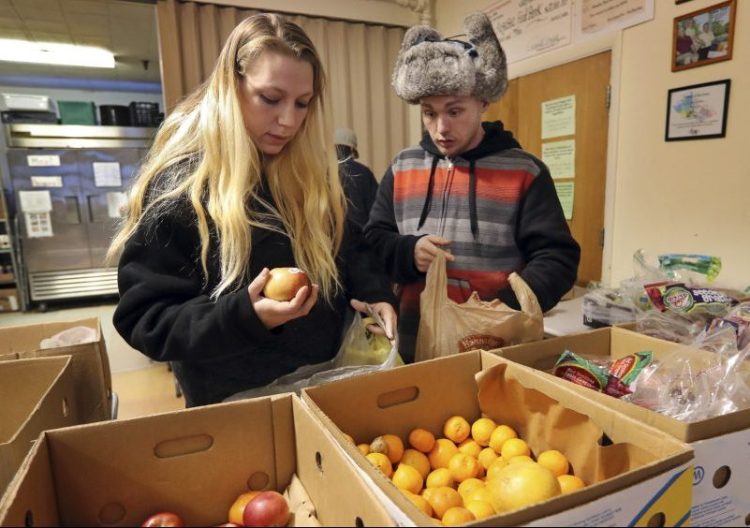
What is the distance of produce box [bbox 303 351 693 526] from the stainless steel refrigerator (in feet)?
17.6

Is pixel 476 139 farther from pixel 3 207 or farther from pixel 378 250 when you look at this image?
pixel 3 207

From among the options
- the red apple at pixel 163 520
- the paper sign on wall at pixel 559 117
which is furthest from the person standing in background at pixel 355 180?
the paper sign on wall at pixel 559 117

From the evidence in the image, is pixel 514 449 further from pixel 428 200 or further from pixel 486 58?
pixel 486 58

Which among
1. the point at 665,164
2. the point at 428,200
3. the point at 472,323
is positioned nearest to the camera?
the point at 472,323

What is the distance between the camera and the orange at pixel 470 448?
830mm

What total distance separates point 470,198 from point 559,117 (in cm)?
161

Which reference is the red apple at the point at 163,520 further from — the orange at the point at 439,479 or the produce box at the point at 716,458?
the produce box at the point at 716,458

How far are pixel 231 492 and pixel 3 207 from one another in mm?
5842

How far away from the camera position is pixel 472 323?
1015 mm

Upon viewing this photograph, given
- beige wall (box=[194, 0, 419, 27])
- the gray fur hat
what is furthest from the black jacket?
beige wall (box=[194, 0, 419, 27])

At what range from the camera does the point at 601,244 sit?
8.18 feet

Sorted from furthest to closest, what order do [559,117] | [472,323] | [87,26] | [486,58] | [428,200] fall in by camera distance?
[87,26], [559,117], [428,200], [486,58], [472,323]

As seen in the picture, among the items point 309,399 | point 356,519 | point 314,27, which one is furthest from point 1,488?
point 314,27

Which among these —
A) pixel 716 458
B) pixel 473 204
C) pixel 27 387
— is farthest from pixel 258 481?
pixel 473 204
